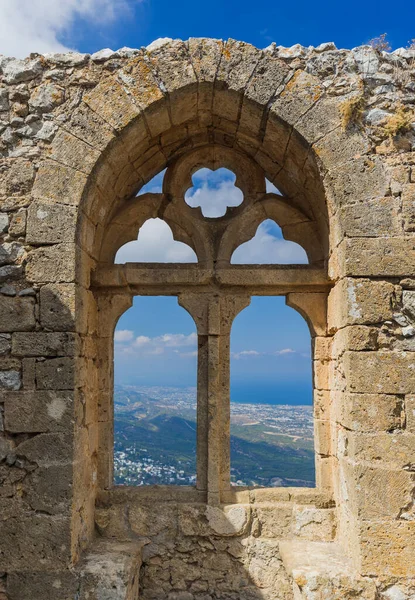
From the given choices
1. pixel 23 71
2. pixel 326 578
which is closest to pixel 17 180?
pixel 23 71

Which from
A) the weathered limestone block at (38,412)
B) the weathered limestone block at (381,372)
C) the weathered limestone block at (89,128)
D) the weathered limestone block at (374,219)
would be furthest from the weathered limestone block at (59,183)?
the weathered limestone block at (381,372)

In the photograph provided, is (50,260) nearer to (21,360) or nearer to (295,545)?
(21,360)

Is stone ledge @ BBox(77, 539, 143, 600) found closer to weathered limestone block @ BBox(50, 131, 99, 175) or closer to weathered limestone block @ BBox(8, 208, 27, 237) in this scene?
weathered limestone block @ BBox(8, 208, 27, 237)

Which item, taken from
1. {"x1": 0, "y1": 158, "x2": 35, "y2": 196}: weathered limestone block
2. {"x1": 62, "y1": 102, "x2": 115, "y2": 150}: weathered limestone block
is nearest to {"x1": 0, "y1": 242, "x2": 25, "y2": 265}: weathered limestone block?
{"x1": 0, "y1": 158, "x2": 35, "y2": 196}: weathered limestone block

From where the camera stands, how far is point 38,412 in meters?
3.99

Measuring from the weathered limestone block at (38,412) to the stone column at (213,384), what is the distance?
1.33 metres

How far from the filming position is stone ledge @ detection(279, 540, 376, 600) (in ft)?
12.2

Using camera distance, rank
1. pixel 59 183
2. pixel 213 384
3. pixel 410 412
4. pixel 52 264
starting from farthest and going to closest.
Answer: pixel 213 384 < pixel 59 183 < pixel 52 264 < pixel 410 412

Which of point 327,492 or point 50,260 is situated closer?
point 50,260

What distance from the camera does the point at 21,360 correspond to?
4043mm

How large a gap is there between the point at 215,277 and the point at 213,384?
1030 mm

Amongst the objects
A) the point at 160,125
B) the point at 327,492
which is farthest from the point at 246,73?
the point at 327,492

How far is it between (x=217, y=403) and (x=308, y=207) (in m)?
2.18

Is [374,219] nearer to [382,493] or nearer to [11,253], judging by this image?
[382,493]
